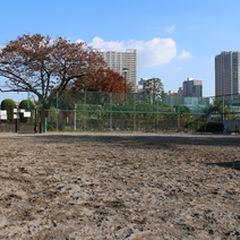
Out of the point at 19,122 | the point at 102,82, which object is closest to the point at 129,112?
the point at 19,122

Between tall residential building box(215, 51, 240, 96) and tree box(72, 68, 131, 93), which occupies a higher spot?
tall residential building box(215, 51, 240, 96)

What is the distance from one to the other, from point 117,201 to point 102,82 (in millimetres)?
54713

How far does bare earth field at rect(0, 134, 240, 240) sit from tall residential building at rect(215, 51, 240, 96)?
84.9 meters

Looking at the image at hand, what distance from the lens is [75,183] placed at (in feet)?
31.9

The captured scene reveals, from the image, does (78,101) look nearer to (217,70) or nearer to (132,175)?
(132,175)

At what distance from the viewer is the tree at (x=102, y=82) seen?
184 feet

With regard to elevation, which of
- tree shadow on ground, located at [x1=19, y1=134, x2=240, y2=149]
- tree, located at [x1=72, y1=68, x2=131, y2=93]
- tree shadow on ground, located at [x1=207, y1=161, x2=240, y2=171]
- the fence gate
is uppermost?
tree, located at [x1=72, y1=68, x2=131, y2=93]

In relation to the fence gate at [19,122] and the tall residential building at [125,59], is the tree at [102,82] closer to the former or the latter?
the fence gate at [19,122]

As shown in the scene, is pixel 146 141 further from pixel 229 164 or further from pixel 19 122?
pixel 19 122

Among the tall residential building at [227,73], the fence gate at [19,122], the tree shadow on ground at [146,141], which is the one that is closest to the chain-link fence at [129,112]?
the fence gate at [19,122]

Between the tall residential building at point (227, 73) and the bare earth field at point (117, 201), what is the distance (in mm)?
84948

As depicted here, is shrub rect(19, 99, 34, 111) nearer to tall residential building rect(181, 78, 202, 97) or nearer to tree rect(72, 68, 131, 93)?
tree rect(72, 68, 131, 93)

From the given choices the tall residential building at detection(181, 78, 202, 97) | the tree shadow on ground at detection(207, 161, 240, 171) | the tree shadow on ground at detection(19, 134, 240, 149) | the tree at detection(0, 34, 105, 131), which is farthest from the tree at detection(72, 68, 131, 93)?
the tall residential building at detection(181, 78, 202, 97)

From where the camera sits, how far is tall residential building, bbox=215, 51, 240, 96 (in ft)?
328
